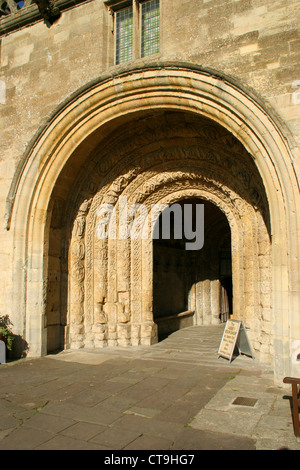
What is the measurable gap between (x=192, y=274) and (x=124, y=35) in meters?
5.96

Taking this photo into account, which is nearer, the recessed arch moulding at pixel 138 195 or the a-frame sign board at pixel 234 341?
the recessed arch moulding at pixel 138 195

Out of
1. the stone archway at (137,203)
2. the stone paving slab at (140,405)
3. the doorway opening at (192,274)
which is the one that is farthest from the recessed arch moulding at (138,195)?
the doorway opening at (192,274)

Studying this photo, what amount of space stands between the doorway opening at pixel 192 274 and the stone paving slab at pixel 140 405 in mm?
2837

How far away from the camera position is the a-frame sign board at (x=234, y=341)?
5868mm

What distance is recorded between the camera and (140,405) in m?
3.94

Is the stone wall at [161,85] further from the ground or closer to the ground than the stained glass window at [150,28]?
closer to the ground

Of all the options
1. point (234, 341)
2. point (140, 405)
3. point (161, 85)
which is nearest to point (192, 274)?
point (234, 341)

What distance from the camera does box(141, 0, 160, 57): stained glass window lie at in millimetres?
6312

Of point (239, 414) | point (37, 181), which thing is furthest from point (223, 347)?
point (37, 181)

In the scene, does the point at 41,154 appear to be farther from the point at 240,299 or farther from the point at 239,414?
the point at 239,414

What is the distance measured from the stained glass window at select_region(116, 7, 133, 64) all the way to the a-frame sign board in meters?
4.67

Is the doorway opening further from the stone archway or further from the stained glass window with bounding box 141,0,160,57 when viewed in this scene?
the stained glass window with bounding box 141,0,160,57

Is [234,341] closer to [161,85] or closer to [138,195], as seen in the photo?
[138,195]

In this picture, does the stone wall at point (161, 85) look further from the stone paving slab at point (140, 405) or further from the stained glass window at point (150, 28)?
the stone paving slab at point (140, 405)
